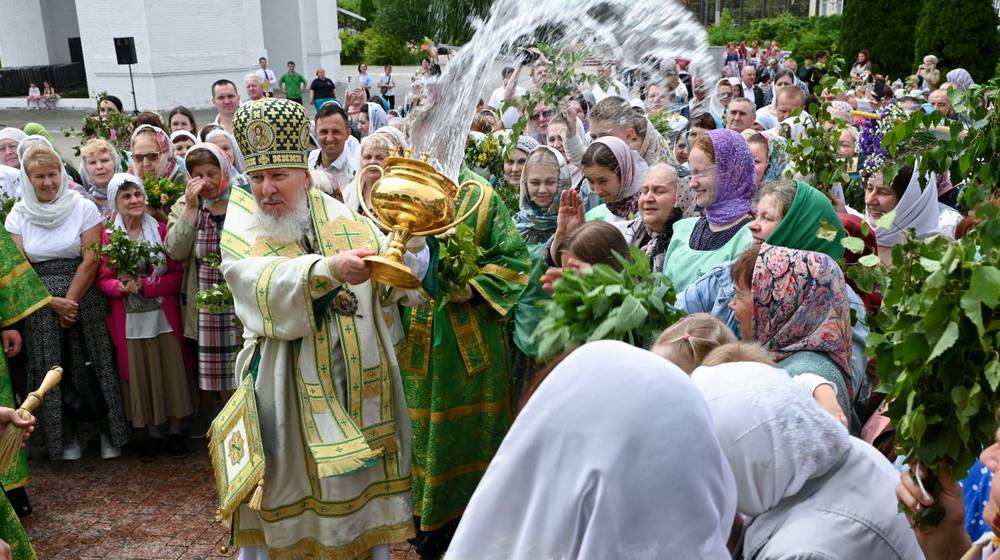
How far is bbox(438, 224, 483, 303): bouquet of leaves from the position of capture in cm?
418

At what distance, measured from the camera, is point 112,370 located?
6008 mm

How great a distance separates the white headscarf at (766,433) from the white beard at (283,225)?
2174 mm

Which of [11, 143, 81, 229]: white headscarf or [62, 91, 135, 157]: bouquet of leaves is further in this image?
[62, 91, 135, 157]: bouquet of leaves

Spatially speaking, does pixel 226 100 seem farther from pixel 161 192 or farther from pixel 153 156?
pixel 161 192

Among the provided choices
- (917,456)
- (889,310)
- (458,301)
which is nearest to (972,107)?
(889,310)

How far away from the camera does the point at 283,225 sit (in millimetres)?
3801

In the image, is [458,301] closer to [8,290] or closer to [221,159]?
[221,159]

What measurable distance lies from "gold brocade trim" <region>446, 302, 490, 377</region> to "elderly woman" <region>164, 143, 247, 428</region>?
1614 millimetres

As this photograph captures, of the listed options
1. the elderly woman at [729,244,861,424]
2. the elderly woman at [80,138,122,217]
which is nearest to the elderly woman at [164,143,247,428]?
the elderly woman at [80,138,122,217]

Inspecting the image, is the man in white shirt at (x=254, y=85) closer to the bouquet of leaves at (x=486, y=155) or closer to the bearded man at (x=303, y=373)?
the bouquet of leaves at (x=486, y=155)

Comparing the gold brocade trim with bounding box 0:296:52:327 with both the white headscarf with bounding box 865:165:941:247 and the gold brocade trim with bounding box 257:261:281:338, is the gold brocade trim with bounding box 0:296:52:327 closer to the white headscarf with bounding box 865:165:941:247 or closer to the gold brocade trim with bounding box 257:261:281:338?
the gold brocade trim with bounding box 257:261:281:338

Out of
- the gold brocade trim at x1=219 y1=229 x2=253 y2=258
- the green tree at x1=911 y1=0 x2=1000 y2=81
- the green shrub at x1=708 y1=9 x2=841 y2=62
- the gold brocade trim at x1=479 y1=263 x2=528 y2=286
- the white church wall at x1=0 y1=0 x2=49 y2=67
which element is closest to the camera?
the gold brocade trim at x1=219 y1=229 x2=253 y2=258

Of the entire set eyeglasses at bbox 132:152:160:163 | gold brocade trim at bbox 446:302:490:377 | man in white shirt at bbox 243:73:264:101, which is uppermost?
man in white shirt at bbox 243:73:264:101

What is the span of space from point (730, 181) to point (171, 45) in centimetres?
2466
